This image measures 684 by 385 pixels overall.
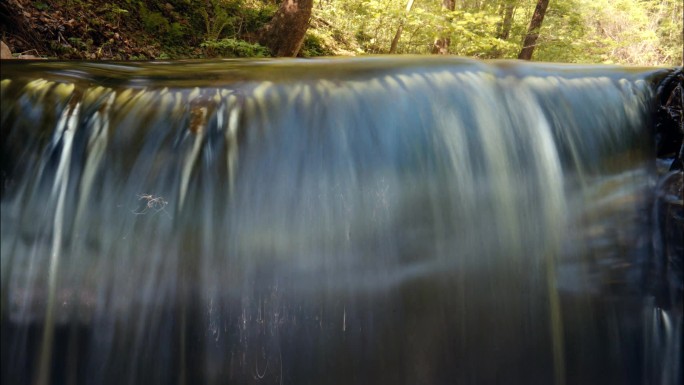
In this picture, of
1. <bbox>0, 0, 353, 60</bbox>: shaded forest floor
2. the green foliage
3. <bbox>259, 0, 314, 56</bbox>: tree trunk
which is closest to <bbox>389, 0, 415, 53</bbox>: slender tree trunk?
<bbox>0, 0, 353, 60</bbox>: shaded forest floor

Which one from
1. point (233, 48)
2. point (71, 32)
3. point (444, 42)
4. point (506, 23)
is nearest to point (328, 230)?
point (71, 32)

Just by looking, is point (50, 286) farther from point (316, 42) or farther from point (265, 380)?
point (316, 42)

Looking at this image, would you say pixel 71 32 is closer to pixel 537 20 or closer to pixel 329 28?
Answer: pixel 329 28

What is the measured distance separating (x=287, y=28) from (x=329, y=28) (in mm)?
2898

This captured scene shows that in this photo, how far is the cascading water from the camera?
2.01 m

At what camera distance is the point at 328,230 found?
217 cm

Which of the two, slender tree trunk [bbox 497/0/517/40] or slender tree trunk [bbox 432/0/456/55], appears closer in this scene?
slender tree trunk [bbox 432/0/456/55]

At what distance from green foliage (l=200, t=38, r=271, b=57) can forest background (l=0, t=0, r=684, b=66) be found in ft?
0.04

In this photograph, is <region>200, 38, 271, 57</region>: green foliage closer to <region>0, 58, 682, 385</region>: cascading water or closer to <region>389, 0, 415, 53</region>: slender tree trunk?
<region>389, 0, 415, 53</region>: slender tree trunk

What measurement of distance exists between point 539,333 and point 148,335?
1449 mm

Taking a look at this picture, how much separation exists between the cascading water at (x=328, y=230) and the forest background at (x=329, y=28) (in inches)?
82.7

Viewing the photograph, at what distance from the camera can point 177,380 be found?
198cm

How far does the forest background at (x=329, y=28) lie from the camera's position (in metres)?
4.80

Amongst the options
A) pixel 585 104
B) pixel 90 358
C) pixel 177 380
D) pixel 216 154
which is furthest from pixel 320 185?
pixel 585 104
